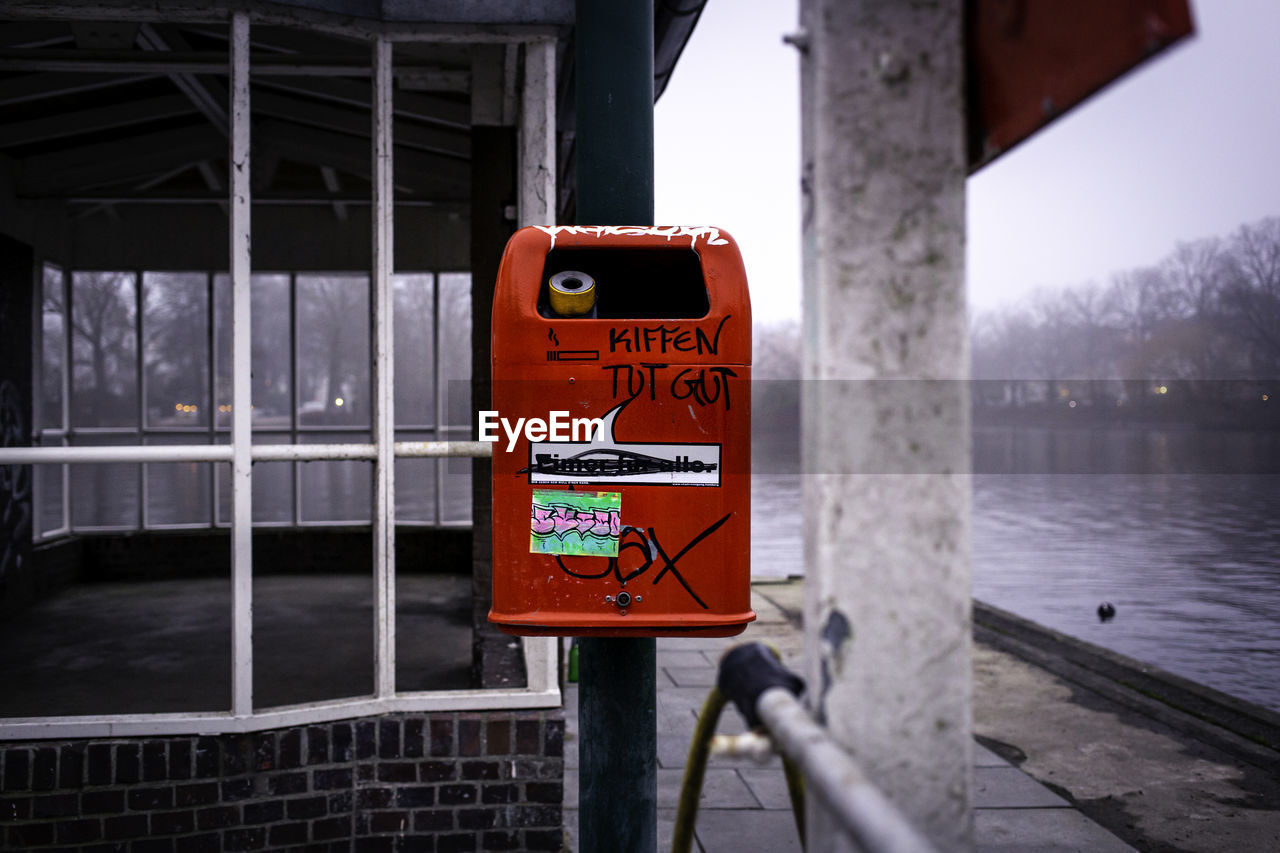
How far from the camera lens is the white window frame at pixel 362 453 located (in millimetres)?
3592

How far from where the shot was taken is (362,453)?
3.79 meters

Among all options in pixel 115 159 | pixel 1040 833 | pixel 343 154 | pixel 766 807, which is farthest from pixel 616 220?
pixel 115 159

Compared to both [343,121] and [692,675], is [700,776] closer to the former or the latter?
[692,675]

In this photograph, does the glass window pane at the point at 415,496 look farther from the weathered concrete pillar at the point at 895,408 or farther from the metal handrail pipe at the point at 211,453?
the weathered concrete pillar at the point at 895,408

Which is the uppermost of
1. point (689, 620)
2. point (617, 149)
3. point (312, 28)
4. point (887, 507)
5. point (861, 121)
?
point (312, 28)

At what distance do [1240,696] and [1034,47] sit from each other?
23.1 ft

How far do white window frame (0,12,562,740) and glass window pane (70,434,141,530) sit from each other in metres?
6.60

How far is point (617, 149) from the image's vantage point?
8.66 feet

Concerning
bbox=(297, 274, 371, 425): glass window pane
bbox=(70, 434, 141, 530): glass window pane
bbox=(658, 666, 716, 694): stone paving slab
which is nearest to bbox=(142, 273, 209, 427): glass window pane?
bbox=(70, 434, 141, 530): glass window pane

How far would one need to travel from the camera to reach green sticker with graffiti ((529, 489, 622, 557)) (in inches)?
94.3

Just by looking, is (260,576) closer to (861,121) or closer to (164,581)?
(164,581)

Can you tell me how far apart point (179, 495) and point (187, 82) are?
905 inches

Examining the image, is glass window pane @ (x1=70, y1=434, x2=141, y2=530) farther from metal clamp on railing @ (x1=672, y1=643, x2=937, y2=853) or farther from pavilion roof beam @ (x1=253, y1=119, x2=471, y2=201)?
metal clamp on railing @ (x1=672, y1=643, x2=937, y2=853)

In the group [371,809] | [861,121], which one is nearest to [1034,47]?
[861,121]
